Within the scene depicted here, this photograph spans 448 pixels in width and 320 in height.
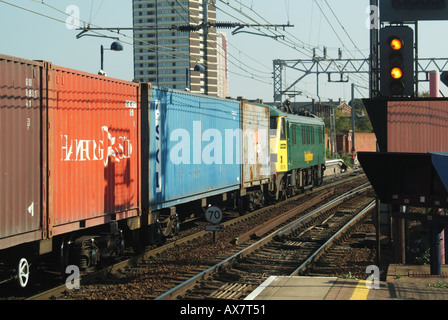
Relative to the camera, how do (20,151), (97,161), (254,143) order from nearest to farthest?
(20,151), (97,161), (254,143)

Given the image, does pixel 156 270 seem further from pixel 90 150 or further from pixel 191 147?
pixel 191 147

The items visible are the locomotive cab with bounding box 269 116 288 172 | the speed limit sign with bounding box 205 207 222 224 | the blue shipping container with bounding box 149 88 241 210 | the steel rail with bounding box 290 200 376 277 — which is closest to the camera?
the steel rail with bounding box 290 200 376 277

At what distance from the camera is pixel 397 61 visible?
397 inches

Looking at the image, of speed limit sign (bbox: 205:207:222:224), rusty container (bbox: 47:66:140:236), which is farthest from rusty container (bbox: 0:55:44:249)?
speed limit sign (bbox: 205:207:222:224)

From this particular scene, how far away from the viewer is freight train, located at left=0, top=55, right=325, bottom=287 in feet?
30.5

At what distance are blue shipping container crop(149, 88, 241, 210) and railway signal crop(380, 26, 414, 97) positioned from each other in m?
5.46

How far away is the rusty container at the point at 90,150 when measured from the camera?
1021cm

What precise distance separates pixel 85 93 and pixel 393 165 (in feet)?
17.7

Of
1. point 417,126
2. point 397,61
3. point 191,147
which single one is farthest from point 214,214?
point 397,61

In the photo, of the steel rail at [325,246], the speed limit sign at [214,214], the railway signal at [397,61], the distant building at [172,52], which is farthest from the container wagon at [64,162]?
the distant building at [172,52]

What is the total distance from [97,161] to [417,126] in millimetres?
7208

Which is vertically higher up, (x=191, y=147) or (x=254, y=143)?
(x=254, y=143)

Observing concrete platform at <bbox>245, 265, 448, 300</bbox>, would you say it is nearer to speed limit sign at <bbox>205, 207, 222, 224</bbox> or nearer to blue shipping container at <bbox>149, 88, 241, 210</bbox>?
blue shipping container at <bbox>149, 88, 241, 210</bbox>
